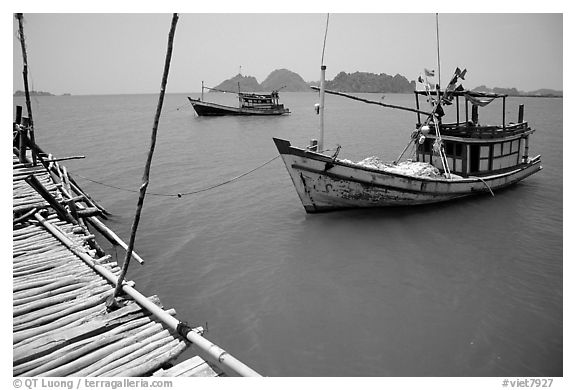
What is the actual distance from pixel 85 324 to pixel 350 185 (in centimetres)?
751

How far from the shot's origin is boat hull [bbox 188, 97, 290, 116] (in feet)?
143

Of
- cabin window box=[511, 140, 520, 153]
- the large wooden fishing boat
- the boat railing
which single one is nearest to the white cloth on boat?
the large wooden fishing boat

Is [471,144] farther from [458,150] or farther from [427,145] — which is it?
[427,145]

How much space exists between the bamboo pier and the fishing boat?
124 ft

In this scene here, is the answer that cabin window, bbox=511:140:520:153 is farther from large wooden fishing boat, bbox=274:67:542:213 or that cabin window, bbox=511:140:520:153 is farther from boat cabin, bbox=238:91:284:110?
boat cabin, bbox=238:91:284:110

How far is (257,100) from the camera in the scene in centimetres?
4400

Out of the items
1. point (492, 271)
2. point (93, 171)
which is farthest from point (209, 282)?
point (93, 171)

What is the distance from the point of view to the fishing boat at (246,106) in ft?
143

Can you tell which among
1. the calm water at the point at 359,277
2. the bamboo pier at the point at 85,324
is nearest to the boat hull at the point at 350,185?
the calm water at the point at 359,277

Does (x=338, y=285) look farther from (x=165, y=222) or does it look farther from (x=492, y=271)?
(x=165, y=222)

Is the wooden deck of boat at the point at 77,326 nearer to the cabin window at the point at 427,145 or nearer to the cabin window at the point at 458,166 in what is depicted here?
the cabin window at the point at 427,145

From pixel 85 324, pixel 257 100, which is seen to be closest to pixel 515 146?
pixel 85 324
